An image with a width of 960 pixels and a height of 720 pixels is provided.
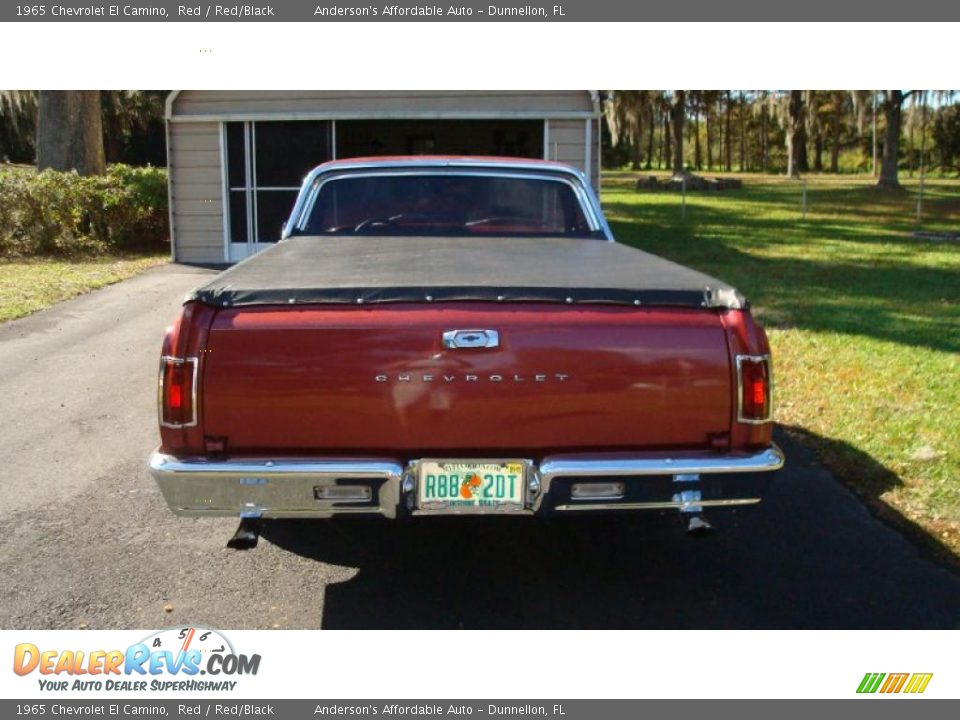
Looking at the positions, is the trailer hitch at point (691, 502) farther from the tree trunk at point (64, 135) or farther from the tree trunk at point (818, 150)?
the tree trunk at point (818, 150)

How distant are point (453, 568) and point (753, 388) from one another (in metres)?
1.65

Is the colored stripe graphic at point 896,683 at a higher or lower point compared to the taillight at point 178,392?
lower

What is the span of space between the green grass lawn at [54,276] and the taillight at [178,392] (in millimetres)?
8163

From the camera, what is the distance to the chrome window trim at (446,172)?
6.18 meters

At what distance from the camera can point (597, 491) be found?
3.66m

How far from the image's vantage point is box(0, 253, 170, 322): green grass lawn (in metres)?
11.9

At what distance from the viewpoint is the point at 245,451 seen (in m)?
3.64

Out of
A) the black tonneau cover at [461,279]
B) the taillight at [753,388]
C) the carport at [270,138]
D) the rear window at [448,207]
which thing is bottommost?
the taillight at [753,388]

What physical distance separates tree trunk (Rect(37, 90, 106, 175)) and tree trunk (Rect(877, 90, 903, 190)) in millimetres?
25238

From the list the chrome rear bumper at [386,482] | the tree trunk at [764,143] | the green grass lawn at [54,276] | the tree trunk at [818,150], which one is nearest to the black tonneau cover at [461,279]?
the chrome rear bumper at [386,482]

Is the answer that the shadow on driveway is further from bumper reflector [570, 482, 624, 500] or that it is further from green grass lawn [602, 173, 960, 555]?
green grass lawn [602, 173, 960, 555]

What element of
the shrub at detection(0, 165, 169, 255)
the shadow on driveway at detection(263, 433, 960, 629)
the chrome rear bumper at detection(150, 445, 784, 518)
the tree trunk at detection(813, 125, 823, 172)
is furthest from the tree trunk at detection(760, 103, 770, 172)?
the chrome rear bumper at detection(150, 445, 784, 518)

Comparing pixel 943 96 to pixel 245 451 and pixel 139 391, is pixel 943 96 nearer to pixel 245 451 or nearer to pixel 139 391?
pixel 139 391

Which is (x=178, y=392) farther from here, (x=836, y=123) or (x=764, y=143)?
(x=764, y=143)
